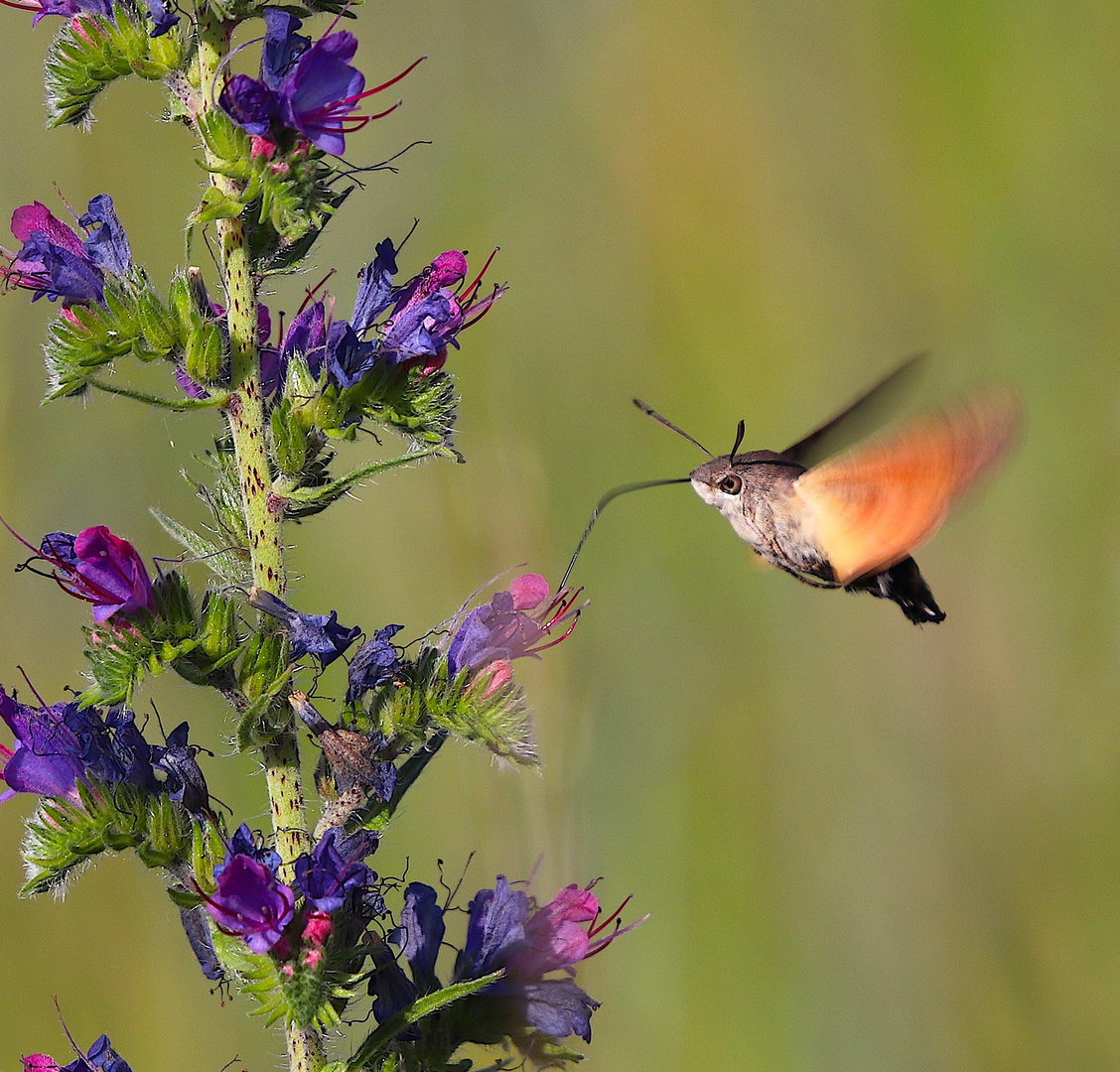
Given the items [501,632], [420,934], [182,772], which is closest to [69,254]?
[182,772]

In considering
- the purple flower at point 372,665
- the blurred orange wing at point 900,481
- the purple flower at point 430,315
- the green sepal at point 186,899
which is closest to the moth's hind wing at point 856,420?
the blurred orange wing at point 900,481

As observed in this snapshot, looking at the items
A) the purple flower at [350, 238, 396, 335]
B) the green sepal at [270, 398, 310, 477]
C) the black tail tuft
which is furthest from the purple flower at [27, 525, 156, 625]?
the black tail tuft

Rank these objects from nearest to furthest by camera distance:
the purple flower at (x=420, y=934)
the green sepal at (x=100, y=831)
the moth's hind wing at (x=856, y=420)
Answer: the green sepal at (x=100, y=831) → the purple flower at (x=420, y=934) → the moth's hind wing at (x=856, y=420)

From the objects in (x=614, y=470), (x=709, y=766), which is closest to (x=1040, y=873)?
(x=709, y=766)

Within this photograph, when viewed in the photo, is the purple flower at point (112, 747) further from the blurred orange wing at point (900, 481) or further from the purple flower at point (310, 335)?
the blurred orange wing at point (900, 481)

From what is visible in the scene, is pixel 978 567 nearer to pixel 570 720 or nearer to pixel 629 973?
pixel 629 973

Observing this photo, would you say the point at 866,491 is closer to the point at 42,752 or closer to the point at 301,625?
the point at 301,625

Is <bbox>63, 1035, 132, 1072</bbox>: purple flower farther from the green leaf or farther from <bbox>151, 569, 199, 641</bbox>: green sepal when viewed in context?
the green leaf
